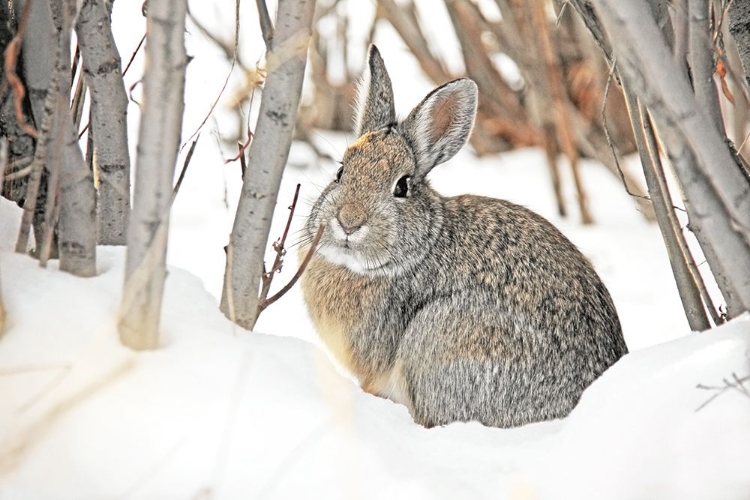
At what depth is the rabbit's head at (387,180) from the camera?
3230 millimetres

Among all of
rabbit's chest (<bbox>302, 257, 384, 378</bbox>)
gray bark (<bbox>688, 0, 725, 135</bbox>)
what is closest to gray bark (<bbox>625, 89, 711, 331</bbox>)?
gray bark (<bbox>688, 0, 725, 135</bbox>)

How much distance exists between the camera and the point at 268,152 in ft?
7.73

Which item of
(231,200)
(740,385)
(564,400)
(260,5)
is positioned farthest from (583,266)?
(231,200)

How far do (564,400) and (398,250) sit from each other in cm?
72

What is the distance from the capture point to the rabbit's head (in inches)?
127

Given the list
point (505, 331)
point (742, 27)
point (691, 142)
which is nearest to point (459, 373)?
point (505, 331)

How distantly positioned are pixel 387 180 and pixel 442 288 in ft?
1.31

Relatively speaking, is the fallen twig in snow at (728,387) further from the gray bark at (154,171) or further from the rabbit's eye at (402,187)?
the rabbit's eye at (402,187)

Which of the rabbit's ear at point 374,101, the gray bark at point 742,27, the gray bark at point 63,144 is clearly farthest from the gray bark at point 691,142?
the rabbit's ear at point 374,101

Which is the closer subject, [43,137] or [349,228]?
[43,137]

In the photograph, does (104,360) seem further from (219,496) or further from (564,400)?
(564,400)

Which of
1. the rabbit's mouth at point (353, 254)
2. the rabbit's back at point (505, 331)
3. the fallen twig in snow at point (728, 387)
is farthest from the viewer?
the rabbit's mouth at point (353, 254)

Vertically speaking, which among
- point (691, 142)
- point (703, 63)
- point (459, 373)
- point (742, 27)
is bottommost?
point (459, 373)

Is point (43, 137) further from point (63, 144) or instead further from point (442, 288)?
point (442, 288)
